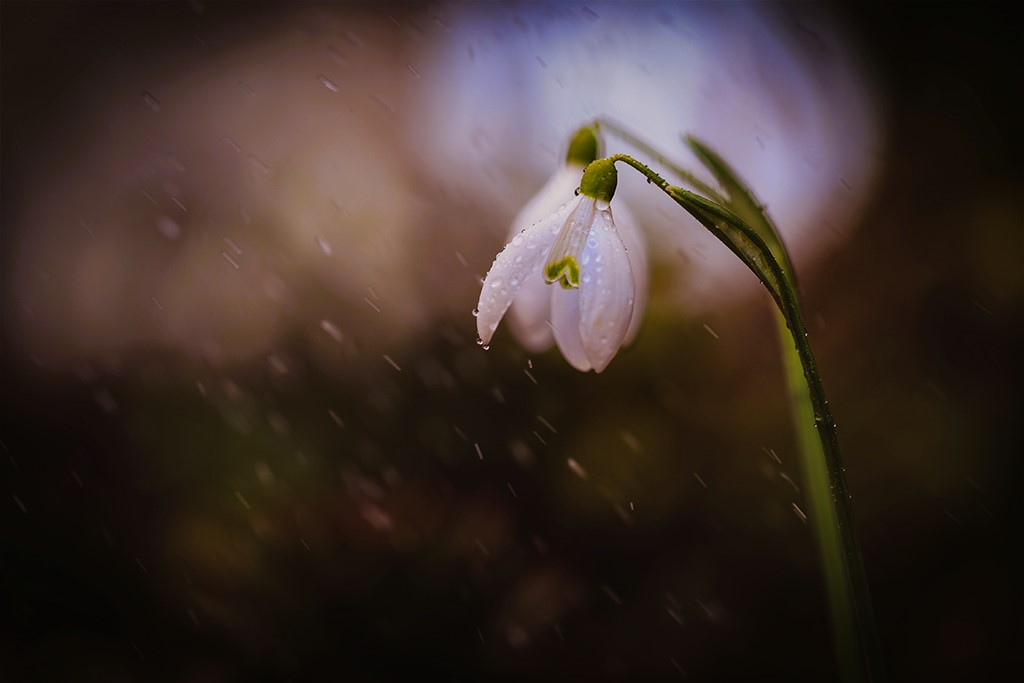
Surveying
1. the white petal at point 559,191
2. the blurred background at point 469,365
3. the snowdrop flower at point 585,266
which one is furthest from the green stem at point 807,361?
the blurred background at point 469,365

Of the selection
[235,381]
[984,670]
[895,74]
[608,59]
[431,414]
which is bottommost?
[235,381]

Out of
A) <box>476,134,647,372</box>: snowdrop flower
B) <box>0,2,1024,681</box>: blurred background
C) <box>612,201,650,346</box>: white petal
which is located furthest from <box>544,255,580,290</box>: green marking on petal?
<box>0,2,1024,681</box>: blurred background

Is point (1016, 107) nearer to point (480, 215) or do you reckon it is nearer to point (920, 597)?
point (920, 597)

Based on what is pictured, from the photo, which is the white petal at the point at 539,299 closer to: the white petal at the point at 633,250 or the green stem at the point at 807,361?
the white petal at the point at 633,250

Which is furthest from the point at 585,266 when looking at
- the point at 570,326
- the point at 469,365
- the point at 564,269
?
the point at 469,365

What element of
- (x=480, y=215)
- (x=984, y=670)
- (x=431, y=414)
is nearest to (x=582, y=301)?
(x=431, y=414)
